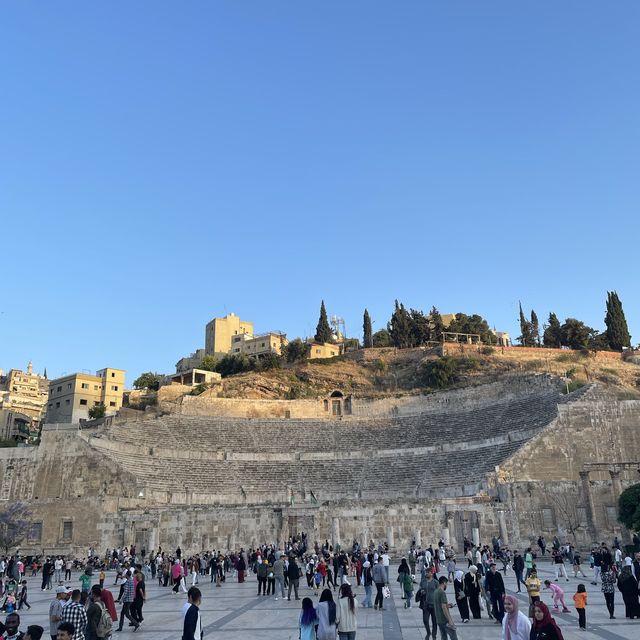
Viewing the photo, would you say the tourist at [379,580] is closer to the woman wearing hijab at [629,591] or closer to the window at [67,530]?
the woman wearing hijab at [629,591]

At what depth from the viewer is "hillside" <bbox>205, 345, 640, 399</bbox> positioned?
2336 inches

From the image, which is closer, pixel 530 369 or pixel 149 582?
pixel 149 582

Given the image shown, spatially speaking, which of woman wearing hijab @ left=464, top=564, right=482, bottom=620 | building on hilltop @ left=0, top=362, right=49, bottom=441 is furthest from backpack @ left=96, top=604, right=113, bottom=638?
building on hilltop @ left=0, top=362, right=49, bottom=441

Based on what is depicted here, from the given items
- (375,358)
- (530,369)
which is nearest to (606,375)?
(530,369)

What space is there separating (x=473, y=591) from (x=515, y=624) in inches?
323

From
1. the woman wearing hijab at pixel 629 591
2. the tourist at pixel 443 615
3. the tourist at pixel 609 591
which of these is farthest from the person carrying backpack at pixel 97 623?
the tourist at pixel 609 591

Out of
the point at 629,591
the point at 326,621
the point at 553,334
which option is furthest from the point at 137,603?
the point at 553,334

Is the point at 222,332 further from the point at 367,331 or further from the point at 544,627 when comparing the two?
the point at 544,627

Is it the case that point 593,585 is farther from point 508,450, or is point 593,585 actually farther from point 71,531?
point 71,531

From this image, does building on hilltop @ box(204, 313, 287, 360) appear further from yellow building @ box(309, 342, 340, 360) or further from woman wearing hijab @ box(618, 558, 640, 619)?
woman wearing hijab @ box(618, 558, 640, 619)

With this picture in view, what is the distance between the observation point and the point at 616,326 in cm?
7319

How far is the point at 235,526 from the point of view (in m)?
34.5

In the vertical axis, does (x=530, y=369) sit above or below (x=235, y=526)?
above

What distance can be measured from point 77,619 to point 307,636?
329 centimetres
